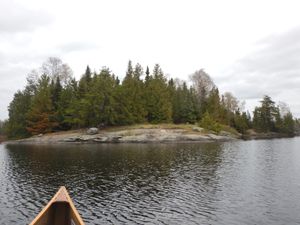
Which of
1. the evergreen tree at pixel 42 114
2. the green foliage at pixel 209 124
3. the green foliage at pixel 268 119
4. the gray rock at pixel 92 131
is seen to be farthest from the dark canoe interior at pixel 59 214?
the green foliage at pixel 268 119

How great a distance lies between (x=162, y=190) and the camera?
32.6 m

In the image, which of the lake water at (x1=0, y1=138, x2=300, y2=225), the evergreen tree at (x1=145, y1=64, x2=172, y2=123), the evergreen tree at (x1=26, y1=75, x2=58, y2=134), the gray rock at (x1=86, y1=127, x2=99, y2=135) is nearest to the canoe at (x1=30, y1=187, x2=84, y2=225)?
the lake water at (x1=0, y1=138, x2=300, y2=225)

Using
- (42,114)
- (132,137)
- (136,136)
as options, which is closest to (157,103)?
(136,136)

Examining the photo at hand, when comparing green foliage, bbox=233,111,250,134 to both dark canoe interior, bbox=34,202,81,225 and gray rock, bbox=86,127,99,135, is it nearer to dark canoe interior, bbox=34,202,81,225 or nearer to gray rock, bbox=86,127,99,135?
gray rock, bbox=86,127,99,135

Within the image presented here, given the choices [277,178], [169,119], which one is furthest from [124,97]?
[277,178]

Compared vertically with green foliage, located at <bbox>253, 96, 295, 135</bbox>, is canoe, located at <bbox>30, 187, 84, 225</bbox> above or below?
below

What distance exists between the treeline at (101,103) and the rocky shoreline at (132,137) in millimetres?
7798

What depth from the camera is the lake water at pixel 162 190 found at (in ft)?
79.3

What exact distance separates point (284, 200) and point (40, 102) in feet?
326

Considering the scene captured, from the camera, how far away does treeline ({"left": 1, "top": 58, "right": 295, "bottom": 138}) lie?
347 ft

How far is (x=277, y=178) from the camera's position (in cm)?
3781

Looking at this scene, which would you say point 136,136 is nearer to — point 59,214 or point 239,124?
point 239,124

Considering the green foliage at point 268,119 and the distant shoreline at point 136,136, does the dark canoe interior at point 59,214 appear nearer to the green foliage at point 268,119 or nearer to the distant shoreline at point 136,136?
the distant shoreline at point 136,136

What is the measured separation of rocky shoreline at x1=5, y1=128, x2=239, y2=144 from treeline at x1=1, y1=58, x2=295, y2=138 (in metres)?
7.80
